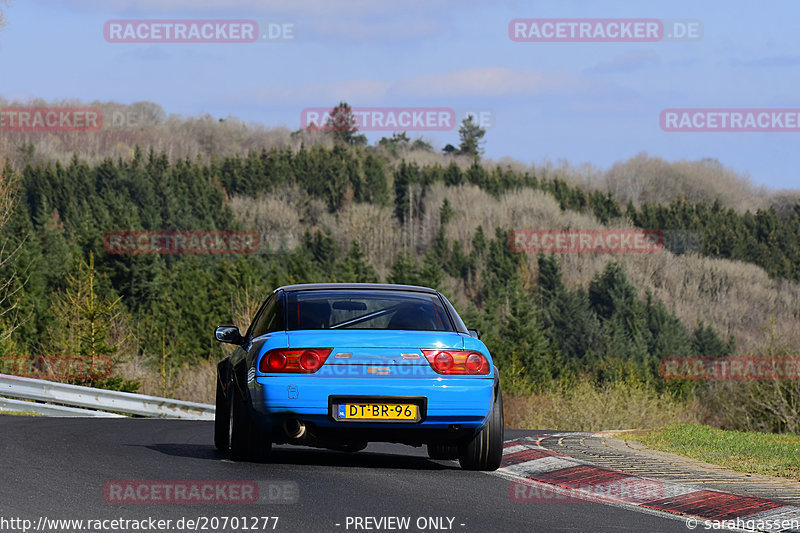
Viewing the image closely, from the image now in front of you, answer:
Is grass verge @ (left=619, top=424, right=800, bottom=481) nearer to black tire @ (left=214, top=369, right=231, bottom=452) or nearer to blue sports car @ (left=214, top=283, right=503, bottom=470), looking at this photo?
blue sports car @ (left=214, top=283, right=503, bottom=470)

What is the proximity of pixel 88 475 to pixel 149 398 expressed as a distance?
13.7 meters

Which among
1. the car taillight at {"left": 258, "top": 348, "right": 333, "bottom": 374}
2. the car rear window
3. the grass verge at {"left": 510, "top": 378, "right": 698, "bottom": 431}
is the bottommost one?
the grass verge at {"left": 510, "top": 378, "right": 698, "bottom": 431}

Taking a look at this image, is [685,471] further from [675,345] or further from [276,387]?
[675,345]

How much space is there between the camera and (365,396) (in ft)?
29.4

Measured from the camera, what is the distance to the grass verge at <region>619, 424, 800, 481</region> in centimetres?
1023

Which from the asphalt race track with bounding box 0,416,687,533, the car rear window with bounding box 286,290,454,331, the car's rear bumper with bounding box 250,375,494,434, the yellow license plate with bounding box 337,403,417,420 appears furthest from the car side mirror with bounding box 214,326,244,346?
the yellow license plate with bounding box 337,403,417,420

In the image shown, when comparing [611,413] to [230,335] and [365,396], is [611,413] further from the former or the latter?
[365,396]

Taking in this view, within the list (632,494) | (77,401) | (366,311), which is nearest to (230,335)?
(366,311)

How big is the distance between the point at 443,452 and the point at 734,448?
3571mm

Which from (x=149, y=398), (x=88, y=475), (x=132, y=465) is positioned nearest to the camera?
(x=88, y=475)

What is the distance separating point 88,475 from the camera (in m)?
8.82

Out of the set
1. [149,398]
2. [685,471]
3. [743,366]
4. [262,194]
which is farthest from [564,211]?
[685,471]

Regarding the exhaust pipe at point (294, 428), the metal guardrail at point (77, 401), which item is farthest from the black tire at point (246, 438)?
the metal guardrail at point (77, 401)

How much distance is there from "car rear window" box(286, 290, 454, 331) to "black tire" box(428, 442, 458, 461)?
1.61 meters
